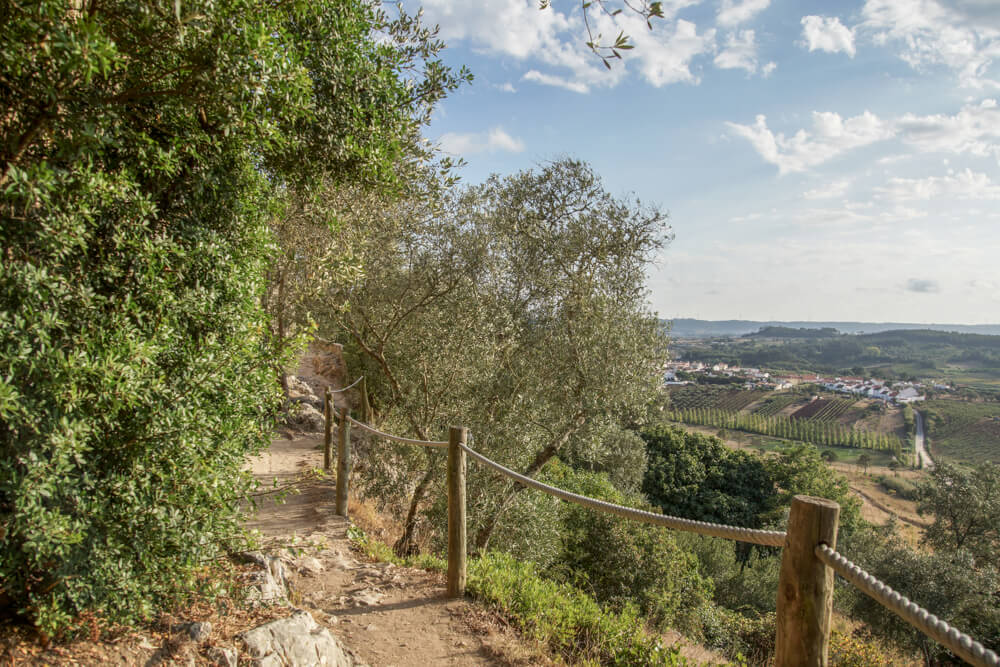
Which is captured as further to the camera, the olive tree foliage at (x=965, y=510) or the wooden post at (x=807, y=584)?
the olive tree foliage at (x=965, y=510)

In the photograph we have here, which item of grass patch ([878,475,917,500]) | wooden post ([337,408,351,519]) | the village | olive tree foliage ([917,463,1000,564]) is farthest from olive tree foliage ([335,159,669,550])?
the village

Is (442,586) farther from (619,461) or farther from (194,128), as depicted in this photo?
(619,461)

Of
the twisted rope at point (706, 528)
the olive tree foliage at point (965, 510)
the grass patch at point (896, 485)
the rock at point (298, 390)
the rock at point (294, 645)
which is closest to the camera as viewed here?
the twisted rope at point (706, 528)

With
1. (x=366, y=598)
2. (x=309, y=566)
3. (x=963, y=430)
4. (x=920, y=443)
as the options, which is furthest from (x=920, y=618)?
(x=963, y=430)

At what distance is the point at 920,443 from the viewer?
272 ft

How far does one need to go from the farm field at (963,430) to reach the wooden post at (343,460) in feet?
267

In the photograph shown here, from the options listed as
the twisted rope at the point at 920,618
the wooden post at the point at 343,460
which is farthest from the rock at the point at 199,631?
the wooden post at the point at 343,460

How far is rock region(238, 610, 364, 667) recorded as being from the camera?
11.1 ft

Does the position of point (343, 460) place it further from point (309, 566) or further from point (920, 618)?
point (920, 618)

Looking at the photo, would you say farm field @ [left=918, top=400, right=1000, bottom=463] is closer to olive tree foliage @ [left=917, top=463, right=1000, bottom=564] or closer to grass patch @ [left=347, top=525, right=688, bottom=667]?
olive tree foliage @ [left=917, top=463, right=1000, bottom=564]

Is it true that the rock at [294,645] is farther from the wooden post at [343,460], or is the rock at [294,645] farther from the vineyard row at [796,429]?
the vineyard row at [796,429]

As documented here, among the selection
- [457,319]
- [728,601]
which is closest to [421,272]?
[457,319]

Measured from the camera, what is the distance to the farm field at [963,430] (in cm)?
6938

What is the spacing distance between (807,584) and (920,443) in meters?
105
